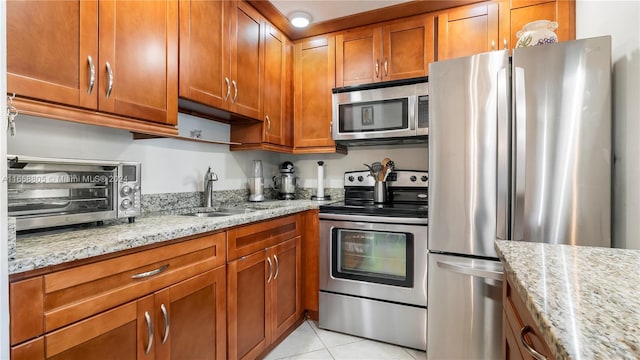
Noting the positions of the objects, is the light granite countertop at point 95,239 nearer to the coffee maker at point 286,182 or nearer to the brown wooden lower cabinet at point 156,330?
the brown wooden lower cabinet at point 156,330

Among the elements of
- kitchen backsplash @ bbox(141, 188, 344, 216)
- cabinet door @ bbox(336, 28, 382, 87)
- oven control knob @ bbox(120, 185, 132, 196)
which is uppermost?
cabinet door @ bbox(336, 28, 382, 87)

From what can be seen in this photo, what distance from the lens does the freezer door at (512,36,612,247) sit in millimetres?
1388

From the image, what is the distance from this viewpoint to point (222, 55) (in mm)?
1882

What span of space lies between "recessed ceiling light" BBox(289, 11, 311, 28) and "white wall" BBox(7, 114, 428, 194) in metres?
0.99

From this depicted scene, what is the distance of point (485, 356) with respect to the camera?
1644 millimetres

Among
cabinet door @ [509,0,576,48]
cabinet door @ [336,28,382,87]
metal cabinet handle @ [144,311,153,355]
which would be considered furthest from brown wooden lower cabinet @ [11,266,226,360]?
cabinet door @ [509,0,576,48]

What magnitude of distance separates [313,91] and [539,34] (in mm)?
1598

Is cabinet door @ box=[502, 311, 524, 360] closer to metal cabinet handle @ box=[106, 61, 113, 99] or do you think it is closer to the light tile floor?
the light tile floor

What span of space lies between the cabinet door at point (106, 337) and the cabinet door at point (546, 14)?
102 inches

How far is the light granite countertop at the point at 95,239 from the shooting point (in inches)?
33.0

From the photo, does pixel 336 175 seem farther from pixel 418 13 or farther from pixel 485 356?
pixel 485 356

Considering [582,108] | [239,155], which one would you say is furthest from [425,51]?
[239,155]

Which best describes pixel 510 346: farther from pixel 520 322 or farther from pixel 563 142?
pixel 563 142

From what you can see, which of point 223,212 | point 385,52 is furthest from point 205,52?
point 385,52
